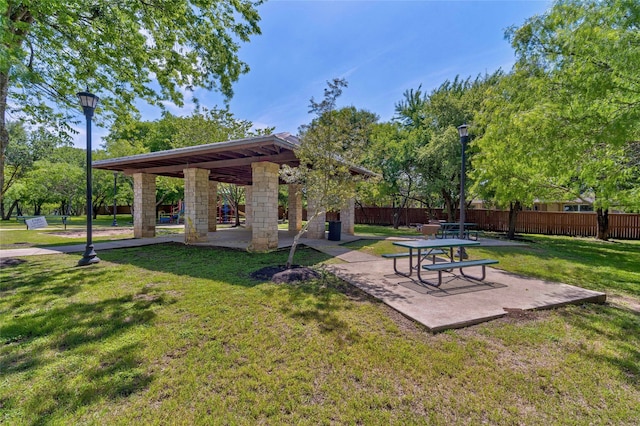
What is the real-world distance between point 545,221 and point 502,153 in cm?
1371

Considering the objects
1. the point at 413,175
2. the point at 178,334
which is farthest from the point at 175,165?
the point at 413,175

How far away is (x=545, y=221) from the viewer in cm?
1645

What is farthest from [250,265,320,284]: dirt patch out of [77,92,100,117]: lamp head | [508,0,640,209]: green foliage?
[77,92,100,117]: lamp head

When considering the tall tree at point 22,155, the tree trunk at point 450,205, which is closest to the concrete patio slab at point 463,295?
the tree trunk at point 450,205

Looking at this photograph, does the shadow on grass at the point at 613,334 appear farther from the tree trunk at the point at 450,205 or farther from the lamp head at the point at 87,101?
the tree trunk at the point at 450,205

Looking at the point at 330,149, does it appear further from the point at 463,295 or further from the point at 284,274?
the point at 463,295

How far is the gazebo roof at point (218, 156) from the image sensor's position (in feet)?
24.0

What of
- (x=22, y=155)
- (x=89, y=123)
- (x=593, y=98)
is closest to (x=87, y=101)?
(x=89, y=123)

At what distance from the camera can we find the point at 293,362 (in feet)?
8.91

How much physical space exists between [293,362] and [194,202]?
853 centimetres

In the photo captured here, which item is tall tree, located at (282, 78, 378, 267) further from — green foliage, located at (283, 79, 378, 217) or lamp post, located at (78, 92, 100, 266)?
lamp post, located at (78, 92, 100, 266)

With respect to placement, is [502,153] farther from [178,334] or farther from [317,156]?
[178,334]

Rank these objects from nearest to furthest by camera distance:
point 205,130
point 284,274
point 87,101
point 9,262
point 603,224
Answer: point 284,274 → point 87,101 → point 9,262 → point 603,224 → point 205,130

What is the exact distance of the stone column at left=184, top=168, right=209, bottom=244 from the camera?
9.90 metres
